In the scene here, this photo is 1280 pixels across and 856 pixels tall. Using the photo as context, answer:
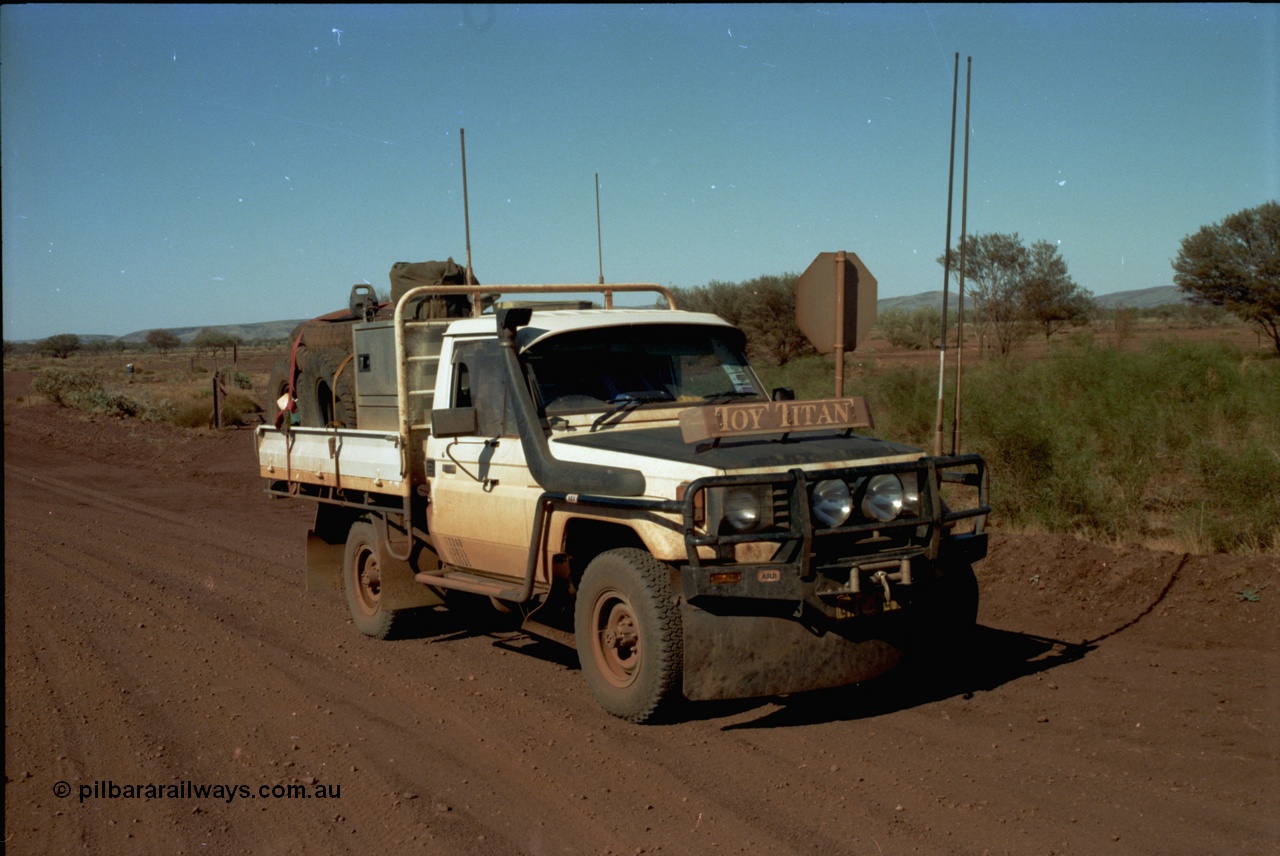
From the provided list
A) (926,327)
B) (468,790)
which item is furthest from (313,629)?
(926,327)

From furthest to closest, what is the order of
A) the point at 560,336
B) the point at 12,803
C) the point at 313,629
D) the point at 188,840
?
the point at 313,629 → the point at 560,336 → the point at 12,803 → the point at 188,840

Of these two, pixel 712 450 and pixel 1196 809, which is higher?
pixel 712 450

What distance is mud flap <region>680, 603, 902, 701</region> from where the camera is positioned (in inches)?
230

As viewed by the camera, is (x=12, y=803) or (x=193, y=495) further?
(x=193, y=495)

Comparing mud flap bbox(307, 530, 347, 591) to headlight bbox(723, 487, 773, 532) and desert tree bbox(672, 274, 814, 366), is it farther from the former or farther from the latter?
desert tree bbox(672, 274, 814, 366)

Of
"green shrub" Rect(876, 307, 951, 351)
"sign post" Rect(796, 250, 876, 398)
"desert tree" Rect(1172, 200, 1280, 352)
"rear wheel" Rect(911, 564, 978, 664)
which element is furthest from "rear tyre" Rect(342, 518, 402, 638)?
"green shrub" Rect(876, 307, 951, 351)

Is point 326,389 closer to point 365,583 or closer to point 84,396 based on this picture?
point 365,583

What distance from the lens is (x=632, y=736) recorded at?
6137 mm

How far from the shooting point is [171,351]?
130m

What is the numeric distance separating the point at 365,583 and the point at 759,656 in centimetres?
419

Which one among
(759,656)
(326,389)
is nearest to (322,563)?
(326,389)

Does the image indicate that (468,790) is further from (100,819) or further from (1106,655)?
(1106,655)

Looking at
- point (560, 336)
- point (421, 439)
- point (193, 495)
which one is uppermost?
point (560, 336)

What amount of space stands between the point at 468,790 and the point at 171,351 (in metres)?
135
